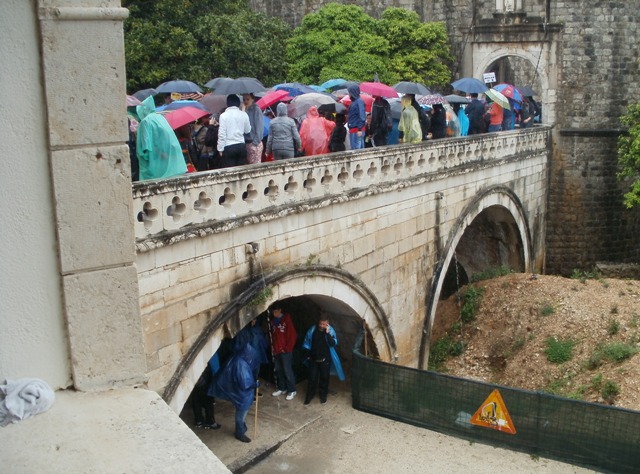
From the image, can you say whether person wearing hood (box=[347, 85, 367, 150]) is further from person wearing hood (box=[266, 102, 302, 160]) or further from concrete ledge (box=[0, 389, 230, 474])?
concrete ledge (box=[0, 389, 230, 474])

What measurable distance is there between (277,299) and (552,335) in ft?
23.0

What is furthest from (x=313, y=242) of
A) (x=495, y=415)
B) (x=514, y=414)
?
(x=514, y=414)

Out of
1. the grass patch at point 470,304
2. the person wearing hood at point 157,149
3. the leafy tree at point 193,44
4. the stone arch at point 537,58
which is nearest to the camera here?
the person wearing hood at point 157,149

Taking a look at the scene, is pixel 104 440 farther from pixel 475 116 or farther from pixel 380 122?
pixel 475 116

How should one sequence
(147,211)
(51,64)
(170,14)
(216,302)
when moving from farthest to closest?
(170,14), (216,302), (147,211), (51,64)

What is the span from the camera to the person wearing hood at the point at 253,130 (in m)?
10.4

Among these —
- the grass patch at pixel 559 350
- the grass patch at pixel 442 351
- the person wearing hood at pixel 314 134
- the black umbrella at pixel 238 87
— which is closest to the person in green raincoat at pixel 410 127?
the person wearing hood at pixel 314 134

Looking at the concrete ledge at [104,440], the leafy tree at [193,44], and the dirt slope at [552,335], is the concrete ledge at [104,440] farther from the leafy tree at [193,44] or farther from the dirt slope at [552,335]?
the leafy tree at [193,44]

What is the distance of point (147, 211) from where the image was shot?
7934 millimetres

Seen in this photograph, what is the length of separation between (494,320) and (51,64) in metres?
14.3

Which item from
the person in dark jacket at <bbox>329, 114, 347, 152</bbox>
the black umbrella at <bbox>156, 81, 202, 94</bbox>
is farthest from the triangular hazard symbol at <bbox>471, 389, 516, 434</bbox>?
the black umbrella at <bbox>156, 81, 202, 94</bbox>

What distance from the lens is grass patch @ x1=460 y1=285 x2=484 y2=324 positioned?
16953 millimetres

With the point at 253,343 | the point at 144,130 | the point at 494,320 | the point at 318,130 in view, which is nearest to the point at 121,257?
the point at 144,130

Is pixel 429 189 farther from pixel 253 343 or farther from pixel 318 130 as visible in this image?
pixel 253 343
